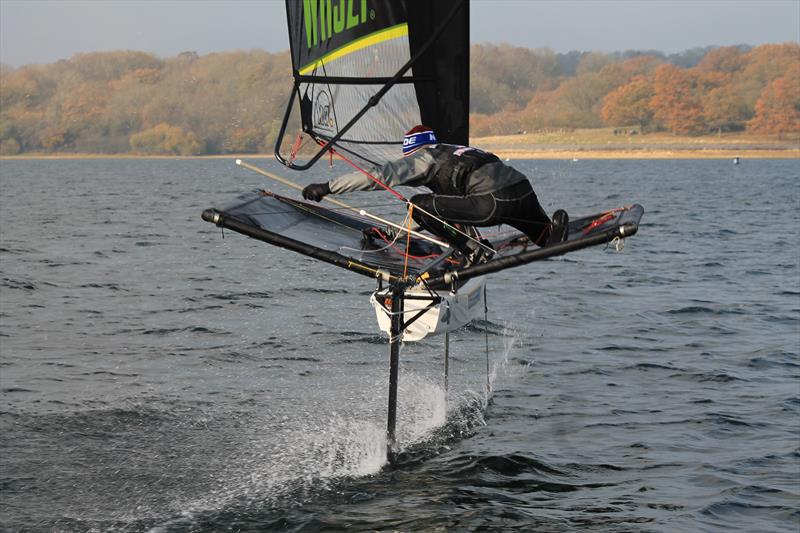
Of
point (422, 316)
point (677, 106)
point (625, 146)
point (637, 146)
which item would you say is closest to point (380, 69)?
point (422, 316)

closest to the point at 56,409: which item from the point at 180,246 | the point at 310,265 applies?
the point at 310,265

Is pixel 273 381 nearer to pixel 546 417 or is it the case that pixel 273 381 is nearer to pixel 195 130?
pixel 546 417

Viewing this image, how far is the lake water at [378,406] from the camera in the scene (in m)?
8.48

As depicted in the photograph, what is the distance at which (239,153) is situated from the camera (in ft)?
602

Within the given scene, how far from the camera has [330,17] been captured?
12.4 metres

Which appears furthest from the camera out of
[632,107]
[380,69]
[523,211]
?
[632,107]

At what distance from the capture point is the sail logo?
481 inches

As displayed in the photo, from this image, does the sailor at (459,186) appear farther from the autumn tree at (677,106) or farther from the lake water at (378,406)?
the autumn tree at (677,106)

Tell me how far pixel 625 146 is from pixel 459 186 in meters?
159

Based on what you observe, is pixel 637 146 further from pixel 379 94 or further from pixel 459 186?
pixel 459 186

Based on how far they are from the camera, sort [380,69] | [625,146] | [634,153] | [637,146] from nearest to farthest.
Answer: [380,69] < [634,153] < [637,146] < [625,146]

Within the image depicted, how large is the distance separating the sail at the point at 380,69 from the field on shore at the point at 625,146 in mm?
143314

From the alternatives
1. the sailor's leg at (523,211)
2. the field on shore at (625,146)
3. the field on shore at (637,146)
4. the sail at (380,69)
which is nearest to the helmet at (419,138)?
the sailor's leg at (523,211)

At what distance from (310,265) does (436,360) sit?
1087 cm
